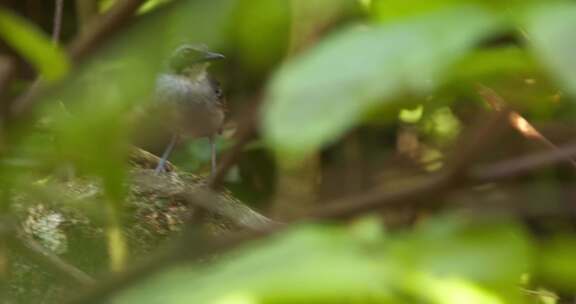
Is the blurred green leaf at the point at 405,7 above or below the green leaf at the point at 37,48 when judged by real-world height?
above

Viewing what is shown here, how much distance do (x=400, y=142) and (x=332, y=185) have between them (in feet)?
0.73

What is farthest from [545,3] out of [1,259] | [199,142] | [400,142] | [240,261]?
[199,142]

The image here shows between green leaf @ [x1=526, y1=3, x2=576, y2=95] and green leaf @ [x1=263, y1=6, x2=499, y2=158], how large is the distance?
0.02 metres

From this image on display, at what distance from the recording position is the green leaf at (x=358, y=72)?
37cm

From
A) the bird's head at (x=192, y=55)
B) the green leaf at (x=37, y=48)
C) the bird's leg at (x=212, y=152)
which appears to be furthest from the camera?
the bird's leg at (x=212, y=152)

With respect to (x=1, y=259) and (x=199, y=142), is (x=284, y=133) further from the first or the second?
(x=199, y=142)

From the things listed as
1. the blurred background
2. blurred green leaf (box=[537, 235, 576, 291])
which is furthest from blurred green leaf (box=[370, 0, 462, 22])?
blurred green leaf (box=[537, 235, 576, 291])

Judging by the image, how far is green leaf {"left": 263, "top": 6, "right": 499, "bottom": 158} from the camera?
37 centimetres

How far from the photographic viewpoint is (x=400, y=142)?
2.14m

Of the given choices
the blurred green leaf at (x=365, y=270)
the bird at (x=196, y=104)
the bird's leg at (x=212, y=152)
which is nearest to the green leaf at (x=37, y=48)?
the blurred green leaf at (x=365, y=270)

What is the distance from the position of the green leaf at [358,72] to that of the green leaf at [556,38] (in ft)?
0.06

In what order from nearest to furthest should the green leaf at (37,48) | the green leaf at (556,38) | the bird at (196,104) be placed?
the green leaf at (556,38), the green leaf at (37,48), the bird at (196,104)

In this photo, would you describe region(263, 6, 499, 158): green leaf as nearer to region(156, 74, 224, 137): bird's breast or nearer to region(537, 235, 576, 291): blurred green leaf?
region(537, 235, 576, 291): blurred green leaf

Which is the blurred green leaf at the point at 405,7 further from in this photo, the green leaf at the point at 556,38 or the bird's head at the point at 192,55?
the bird's head at the point at 192,55
